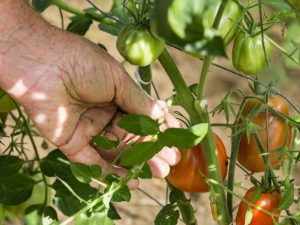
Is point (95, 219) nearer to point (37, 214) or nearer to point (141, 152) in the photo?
point (141, 152)

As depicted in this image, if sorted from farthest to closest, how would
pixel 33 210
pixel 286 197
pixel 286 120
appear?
pixel 33 210, pixel 286 120, pixel 286 197

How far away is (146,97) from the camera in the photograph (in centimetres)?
113

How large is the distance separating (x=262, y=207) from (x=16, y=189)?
1.61ft

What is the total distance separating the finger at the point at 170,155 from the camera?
3.67 ft

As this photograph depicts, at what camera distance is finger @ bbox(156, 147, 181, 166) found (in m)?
1.12

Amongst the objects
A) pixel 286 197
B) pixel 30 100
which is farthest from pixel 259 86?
pixel 30 100

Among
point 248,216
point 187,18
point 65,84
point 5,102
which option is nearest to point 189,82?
point 5,102

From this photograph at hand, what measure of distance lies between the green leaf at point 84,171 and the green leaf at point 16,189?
32cm

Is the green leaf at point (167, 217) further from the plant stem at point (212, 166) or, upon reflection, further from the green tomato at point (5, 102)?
the green tomato at point (5, 102)

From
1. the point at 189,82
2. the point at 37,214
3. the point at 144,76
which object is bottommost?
the point at 189,82

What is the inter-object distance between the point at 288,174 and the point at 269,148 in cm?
10

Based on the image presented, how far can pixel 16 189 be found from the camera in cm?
126

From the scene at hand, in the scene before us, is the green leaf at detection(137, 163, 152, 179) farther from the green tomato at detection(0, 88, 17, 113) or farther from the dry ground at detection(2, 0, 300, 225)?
the dry ground at detection(2, 0, 300, 225)

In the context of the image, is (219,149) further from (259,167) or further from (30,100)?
(30,100)
